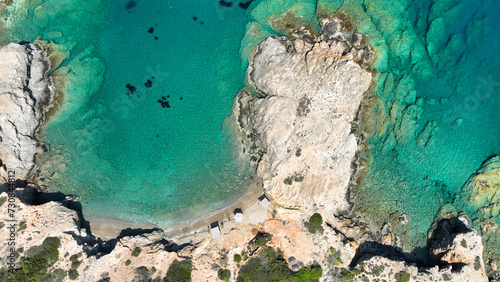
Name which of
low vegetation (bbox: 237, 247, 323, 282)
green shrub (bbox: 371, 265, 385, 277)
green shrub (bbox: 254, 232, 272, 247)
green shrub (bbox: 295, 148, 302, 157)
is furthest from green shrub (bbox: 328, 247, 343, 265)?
green shrub (bbox: 295, 148, 302, 157)

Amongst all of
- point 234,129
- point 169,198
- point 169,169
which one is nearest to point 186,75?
point 234,129

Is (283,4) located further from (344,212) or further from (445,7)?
(344,212)

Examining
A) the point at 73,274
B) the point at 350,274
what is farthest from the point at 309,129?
the point at 73,274

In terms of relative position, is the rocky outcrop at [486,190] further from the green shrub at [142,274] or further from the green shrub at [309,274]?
the green shrub at [142,274]

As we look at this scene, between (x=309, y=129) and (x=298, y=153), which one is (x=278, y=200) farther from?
(x=309, y=129)

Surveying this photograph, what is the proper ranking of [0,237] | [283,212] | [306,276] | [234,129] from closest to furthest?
[0,237] → [306,276] → [283,212] → [234,129]
